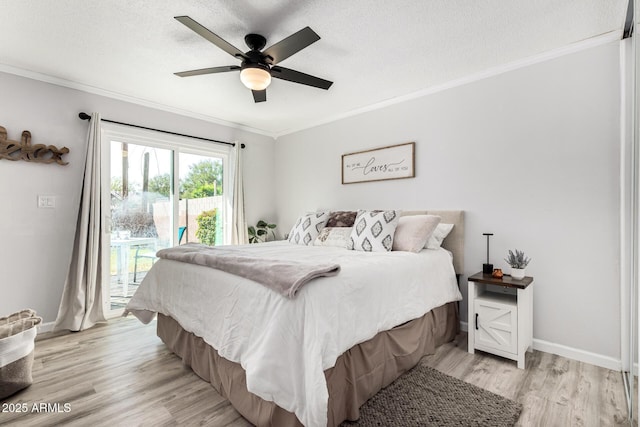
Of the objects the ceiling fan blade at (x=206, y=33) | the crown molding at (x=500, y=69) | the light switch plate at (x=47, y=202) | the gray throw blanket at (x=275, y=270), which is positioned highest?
the crown molding at (x=500, y=69)

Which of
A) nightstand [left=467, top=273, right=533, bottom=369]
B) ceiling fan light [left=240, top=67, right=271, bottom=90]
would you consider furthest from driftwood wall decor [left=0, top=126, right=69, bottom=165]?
nightstand [left=467, top=273, right=533, bottom=369]

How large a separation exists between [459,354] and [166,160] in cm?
386

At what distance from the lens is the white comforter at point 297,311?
1337 mm

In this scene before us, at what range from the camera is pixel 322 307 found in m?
1.47

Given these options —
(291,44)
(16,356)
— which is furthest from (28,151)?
(291,44)

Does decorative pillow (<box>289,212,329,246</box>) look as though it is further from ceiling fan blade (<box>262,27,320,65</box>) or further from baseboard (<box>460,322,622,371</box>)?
baseboard (<box>460,322,622,371</box>)

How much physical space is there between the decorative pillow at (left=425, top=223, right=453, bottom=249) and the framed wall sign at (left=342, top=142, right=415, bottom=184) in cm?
70

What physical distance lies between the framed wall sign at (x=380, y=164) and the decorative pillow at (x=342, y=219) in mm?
591

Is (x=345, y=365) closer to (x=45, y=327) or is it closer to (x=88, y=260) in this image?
(x=88, y=260)

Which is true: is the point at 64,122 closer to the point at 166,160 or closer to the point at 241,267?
the point at 166,160

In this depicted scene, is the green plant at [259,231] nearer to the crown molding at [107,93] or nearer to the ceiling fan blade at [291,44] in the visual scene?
the crown molding at [107,93]

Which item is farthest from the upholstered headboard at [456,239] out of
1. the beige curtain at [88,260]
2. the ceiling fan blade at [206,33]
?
the beige curtain at [88,260]

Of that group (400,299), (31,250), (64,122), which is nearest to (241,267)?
(400,299)

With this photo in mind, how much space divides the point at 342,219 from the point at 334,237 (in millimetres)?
322
